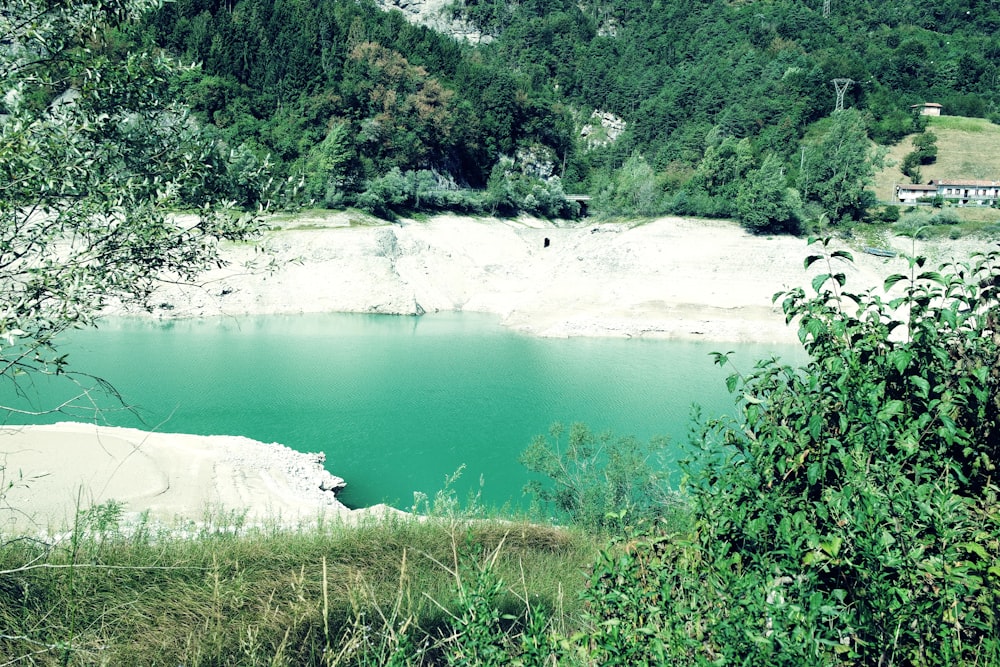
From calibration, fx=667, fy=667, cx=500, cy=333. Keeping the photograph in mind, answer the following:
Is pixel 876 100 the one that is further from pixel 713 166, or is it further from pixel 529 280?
pixel 529 280

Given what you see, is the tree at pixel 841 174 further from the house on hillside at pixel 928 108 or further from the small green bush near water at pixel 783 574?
the small green bush near water at pixel 783 574

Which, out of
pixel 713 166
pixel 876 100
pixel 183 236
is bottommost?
pixel 183 236

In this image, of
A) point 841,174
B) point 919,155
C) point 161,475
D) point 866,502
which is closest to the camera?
point 866,502

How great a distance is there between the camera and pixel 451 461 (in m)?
13.7

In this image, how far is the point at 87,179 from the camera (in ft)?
11.0

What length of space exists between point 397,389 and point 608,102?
2667 inches

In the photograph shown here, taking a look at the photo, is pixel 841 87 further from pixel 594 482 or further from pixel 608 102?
pixel 594 482

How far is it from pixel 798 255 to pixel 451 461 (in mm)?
23149

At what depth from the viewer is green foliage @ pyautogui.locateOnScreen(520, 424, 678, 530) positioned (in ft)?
31.2

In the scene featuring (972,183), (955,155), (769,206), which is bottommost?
(769,206)

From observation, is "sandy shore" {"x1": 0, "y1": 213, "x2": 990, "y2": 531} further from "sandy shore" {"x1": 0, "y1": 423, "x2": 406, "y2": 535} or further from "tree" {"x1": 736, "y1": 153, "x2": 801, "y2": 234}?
"sandy shore" {"x1": 0, "y1": 423, "x2": 406, "y2": 535}

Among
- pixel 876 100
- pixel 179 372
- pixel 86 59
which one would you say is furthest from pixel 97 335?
pixel 876 100

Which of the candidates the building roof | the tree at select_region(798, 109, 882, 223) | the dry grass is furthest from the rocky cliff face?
the tree at select_region(798, 109, 882, 223)

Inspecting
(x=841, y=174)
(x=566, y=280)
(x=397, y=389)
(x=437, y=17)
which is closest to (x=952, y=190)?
(x=841, y=174)
